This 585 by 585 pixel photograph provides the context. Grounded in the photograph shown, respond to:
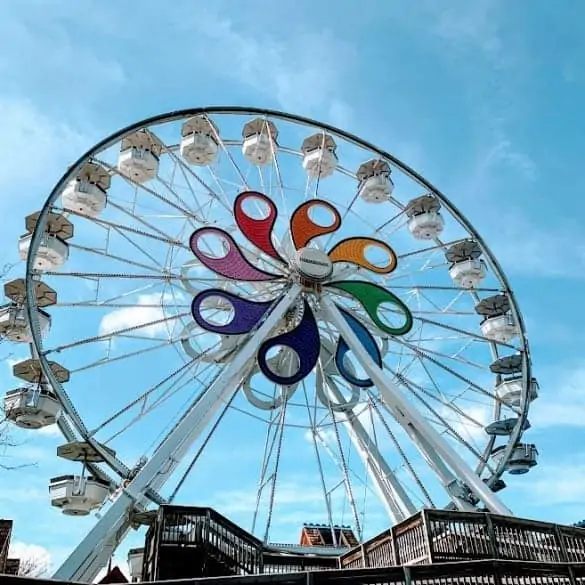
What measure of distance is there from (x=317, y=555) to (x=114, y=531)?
3.92m

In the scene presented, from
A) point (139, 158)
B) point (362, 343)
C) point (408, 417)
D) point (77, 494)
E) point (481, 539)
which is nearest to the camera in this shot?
point (481, 539)

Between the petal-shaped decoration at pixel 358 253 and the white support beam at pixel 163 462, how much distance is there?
1.66m

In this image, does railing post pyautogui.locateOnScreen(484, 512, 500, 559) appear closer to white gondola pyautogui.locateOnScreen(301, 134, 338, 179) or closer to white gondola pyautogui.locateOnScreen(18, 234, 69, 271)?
white gondola pyautogui.locateOnScreen(18, 234, 69, 271)

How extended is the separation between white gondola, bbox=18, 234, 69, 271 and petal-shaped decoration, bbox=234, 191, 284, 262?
3.55m

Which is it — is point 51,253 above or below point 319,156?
below

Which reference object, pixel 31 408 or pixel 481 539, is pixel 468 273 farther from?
pixel 31 408

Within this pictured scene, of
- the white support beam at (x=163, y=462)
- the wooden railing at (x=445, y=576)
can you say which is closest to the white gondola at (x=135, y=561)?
the white support beam at (x=163, y=462)

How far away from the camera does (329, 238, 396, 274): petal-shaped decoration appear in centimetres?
1563

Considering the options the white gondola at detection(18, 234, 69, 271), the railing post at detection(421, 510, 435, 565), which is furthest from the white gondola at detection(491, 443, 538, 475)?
the white gondola at detection(18, 234, 69, 271)

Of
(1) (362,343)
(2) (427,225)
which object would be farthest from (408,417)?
(2) (427,225)

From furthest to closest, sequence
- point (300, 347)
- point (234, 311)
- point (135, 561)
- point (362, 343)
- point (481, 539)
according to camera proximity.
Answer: point (362, 343), point (300, 347), point (234, 311), point (135, 561), point (481, 539)

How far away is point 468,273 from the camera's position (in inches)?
682

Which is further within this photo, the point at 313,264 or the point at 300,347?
the point at 313,264

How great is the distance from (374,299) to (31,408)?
7.32 meters
